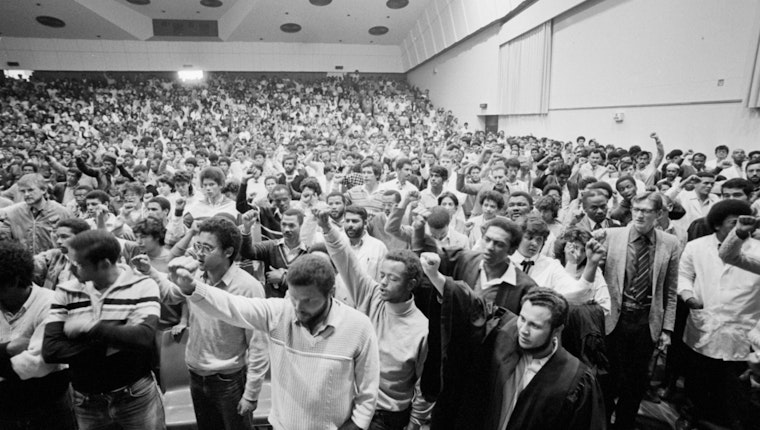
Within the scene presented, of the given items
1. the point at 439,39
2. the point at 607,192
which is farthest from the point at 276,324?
the point at 439,39

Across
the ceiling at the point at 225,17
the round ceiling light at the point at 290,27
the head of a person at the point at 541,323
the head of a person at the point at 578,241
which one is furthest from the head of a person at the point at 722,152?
the round ceiling light at the point at 290,27

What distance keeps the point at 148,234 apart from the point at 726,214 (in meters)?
4.41

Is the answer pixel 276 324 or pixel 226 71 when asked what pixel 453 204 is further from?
pixel 226 71

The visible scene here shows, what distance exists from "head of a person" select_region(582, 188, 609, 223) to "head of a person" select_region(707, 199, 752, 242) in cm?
93

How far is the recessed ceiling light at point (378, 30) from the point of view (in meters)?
23.3

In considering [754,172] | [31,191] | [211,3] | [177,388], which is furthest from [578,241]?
[211,3]

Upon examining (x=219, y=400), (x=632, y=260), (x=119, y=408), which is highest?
(x=632, y=260)

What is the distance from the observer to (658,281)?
9.95 feet

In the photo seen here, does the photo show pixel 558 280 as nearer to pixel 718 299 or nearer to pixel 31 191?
pixel 718 299

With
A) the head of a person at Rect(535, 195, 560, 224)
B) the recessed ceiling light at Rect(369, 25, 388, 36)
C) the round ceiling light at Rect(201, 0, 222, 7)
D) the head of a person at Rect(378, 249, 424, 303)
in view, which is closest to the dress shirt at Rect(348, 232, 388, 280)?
the head of a person at Rect(378, 249, 424, 303)

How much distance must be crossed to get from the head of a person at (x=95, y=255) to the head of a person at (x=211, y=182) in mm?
2597

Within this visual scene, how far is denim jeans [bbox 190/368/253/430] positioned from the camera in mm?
2490

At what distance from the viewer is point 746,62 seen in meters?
7.96

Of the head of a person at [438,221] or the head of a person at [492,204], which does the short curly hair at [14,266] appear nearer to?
the head of a person at [438,221]
